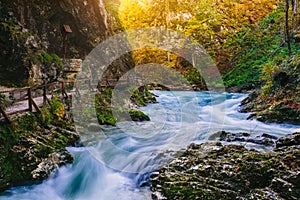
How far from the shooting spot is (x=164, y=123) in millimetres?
12141

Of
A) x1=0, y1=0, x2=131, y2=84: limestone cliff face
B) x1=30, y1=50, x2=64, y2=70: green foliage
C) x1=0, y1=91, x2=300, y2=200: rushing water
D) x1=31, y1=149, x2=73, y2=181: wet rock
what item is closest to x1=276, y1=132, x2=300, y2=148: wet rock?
x1=0, y1=91, x2=300, y2=200: rushing water

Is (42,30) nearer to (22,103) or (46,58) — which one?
(46,58)

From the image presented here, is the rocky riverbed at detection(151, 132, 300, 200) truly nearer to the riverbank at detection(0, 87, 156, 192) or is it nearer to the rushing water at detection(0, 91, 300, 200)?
the rushing water at detection(0, 91, 300, 200)

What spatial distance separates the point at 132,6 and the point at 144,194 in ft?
102

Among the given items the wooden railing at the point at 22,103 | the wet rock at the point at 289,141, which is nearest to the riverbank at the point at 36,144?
the wooden railing at the point at 22,103

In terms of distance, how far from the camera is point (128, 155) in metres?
7.88

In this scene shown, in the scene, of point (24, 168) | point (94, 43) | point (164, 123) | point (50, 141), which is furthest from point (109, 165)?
point (94, 43)

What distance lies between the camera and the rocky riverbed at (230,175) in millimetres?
4738

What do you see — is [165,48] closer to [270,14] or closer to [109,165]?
[270,14]

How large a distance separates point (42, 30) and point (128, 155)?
7.31 m

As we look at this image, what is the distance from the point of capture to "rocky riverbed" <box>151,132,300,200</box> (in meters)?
4.74

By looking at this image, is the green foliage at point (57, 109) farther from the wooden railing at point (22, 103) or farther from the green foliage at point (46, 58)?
the green foliage at point (46, 58)

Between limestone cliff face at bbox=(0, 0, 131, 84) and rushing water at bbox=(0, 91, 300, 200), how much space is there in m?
3.96

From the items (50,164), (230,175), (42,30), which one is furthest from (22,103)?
(230,175)
